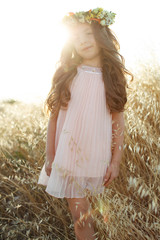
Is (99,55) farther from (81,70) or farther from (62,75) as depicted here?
(62,75)

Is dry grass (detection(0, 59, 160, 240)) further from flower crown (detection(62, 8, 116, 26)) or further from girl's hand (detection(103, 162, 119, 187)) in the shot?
flower crown (detection(62, 8, 116, 26))

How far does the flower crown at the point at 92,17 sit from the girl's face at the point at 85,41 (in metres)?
0.04

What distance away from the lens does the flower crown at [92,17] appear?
1.67 meters

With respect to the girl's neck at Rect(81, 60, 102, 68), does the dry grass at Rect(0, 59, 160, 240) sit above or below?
below

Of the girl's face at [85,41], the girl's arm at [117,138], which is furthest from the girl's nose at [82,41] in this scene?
the girl's arm at [117,138]

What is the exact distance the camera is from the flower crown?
1.67 m

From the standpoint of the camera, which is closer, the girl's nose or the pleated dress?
the pleated dress

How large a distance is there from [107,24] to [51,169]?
1155 mm

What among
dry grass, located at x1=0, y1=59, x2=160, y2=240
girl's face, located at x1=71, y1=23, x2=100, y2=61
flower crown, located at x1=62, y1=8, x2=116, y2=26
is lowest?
dry grass, located at x1=0, y1=59, x2=160, y2=240

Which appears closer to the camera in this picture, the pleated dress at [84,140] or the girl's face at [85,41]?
the pleated dress at [84,140]

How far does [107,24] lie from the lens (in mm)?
1742

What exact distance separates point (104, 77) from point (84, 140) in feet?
1.54

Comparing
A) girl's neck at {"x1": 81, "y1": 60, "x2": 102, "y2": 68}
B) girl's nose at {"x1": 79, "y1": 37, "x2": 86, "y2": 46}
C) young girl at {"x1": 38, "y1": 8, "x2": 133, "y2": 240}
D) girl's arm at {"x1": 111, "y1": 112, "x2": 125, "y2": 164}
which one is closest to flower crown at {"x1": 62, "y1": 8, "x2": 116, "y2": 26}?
young girl at {"x1": 38, "y1": 8, "x2": 133, "y2": 240}

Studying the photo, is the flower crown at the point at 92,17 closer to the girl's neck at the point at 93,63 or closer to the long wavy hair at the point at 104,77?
the long wavy hair at the point at 104,77
